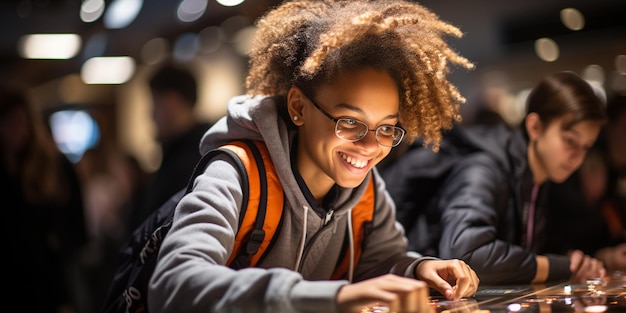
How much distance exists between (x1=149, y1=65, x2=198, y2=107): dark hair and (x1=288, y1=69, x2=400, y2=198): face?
1565 millimetres

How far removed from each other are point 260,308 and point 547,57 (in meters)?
2.37

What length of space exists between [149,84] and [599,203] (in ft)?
6.54

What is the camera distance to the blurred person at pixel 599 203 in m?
2.60

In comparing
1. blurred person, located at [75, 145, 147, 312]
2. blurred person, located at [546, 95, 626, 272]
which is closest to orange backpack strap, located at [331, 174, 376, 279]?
blurred person, located at [546, 95, 626, 272]

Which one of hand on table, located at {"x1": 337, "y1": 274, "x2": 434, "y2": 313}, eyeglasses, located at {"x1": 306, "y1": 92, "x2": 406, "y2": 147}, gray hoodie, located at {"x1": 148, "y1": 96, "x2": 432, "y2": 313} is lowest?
hand on table, located at {"x1": 337, "y1": 274, "x2": 434, "y2": 313}

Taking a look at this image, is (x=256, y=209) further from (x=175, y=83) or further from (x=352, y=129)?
(x=175, y=83)

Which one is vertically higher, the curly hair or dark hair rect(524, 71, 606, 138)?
the curly hair

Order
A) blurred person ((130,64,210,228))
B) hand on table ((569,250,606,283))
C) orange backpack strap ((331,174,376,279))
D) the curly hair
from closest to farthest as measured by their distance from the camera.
A: 1. the curly hair
2. orange backpack strap ((331,174,376,279))
3. hand on table ((569,250,606,283))
4. blurred person ((130,64,210,228))

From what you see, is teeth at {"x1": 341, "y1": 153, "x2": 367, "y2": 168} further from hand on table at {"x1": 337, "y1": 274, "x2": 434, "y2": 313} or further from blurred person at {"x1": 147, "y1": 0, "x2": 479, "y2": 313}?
hand on table at {"x1": 337, "y1": 274, "x2": 434, "y2": 313}

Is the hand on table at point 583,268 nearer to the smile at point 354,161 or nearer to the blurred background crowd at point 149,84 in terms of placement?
the blurred background crowd at point 149,84

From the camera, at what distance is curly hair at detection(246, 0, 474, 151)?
64.9 inches

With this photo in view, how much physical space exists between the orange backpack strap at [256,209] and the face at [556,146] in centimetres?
101

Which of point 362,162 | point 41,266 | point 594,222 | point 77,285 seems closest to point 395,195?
point 362,162

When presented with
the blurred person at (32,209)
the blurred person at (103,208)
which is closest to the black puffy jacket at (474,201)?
the blurred person at (32,209)
